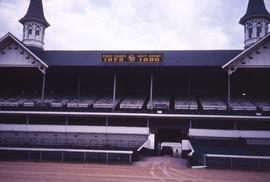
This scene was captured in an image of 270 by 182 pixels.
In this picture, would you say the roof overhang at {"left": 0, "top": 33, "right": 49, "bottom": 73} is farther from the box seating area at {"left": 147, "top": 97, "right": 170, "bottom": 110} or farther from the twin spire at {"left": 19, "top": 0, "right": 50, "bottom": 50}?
the twin spire at {"left": 19, "top": 0, "right": 50, "bottom": 50}

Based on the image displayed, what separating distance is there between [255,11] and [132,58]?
27380 mm

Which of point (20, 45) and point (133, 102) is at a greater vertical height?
point (20, 45)

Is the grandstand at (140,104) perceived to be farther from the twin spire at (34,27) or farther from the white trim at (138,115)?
the twin spire at (34,27)

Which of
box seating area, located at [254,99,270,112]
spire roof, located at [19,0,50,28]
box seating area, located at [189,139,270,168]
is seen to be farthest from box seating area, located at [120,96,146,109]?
spire roof, located at [19,0,50,28]

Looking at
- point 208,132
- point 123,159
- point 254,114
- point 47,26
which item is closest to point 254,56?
point 254,114

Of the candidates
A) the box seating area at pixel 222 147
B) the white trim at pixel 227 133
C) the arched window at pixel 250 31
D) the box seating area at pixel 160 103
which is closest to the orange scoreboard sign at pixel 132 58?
the box seating area at pixel 160 103

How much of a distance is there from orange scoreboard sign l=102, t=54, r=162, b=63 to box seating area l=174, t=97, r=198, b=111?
19.0ft

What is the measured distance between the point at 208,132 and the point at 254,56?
32.2 ft

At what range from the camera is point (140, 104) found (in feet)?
118

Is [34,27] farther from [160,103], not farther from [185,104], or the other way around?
[185,104]

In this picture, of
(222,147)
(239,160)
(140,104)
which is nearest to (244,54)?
(222,147)

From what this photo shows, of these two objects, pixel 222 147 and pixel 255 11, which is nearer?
pixel 222 147

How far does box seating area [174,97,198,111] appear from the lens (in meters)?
34.7

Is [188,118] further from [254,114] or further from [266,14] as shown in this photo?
[266,14]
